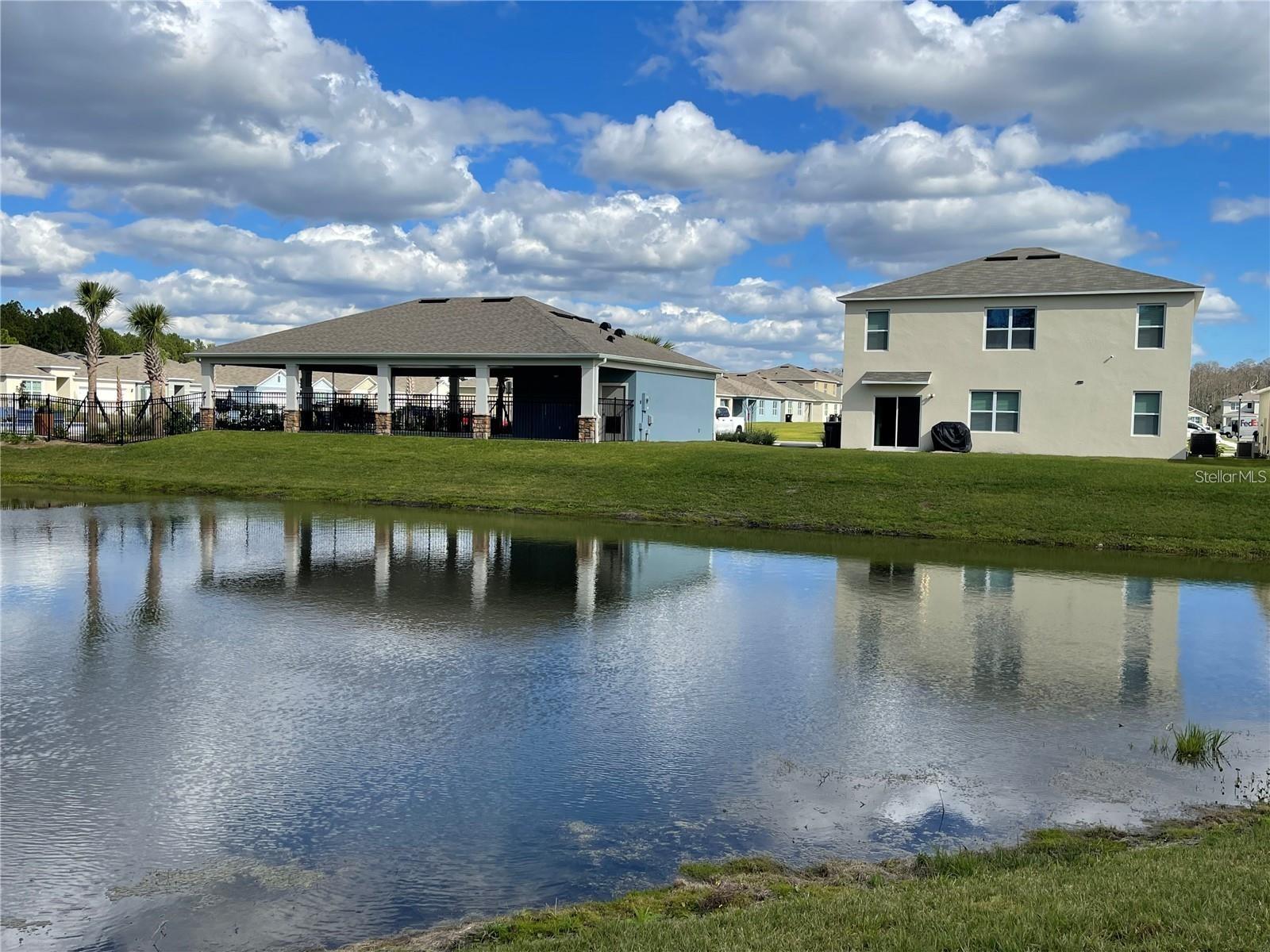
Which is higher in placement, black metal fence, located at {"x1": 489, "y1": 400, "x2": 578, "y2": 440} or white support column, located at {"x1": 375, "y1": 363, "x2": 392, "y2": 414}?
white support column, located at {"x1": 375, "y1": 363, "x2": 392, "y2": 414}

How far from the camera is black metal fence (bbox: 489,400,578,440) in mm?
40562

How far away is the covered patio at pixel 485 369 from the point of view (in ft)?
128

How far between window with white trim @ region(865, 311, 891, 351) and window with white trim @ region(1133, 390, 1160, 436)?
8299mm

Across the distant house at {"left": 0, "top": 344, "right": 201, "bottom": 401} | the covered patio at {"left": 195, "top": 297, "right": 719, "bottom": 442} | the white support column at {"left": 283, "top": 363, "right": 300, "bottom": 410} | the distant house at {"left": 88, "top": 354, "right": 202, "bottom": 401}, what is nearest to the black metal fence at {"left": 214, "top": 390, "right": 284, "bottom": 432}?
the covered patio at {"left": 195, "top": 297, "right": 719, "bottom": 442}

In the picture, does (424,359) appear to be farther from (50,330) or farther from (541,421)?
(50,330)

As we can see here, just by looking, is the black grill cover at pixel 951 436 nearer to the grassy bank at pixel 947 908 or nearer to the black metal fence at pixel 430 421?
the black metal fence at pixel 430 421

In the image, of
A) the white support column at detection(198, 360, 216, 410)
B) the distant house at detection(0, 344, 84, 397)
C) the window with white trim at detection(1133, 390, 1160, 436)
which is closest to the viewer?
the window with white trim at detection(1133, 390, 1160, 436)

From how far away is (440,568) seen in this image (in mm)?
18266

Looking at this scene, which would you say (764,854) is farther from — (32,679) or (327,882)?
(32,679)

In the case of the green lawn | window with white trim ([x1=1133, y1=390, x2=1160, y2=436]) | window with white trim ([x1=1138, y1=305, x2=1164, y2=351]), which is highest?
window with white trim ([x1=1138, y1=305, x2=1164, y2=351])

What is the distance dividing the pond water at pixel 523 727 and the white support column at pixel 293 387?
24.3 metres

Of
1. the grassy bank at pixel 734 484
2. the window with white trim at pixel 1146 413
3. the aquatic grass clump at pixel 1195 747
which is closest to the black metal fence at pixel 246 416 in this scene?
the grassy bank at pixel 734 484

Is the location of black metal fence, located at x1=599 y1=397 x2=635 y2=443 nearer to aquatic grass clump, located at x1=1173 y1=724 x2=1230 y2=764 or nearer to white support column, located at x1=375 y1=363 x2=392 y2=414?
white support column, located at x1=375 y1=363 x2=392 y2=414

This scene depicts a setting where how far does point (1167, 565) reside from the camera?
20.8m
